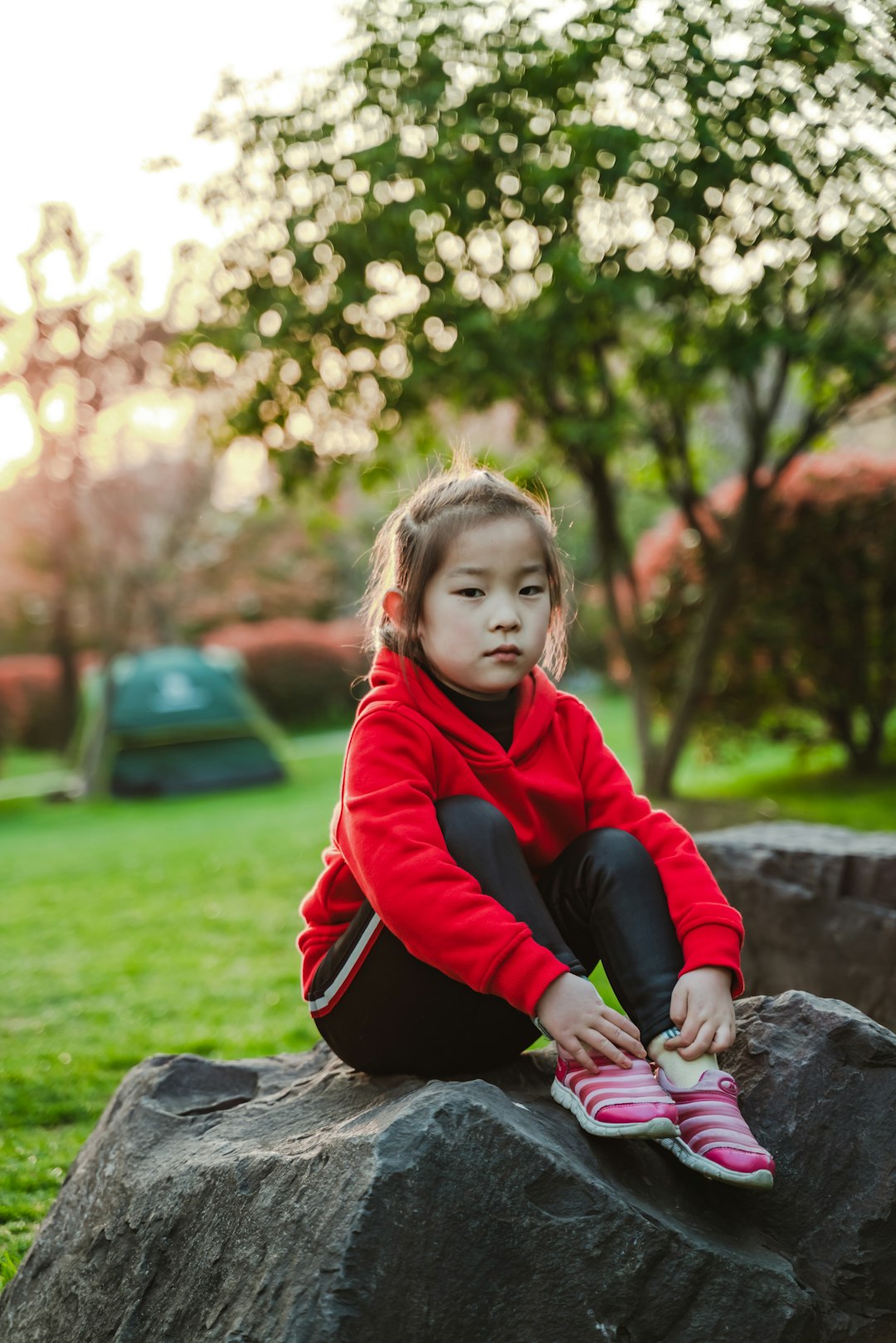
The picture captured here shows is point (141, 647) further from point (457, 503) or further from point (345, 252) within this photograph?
point (457, 503)

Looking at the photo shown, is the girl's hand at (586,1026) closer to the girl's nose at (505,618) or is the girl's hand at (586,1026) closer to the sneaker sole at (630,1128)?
the sneaker sole at (630,1128)

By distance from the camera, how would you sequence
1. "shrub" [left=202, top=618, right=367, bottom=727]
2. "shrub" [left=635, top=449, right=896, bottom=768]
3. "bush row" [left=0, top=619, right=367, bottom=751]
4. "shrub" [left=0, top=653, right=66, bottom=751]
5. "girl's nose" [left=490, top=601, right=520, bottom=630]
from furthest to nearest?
"shrub" [left=202, top=618, right=367, bottom=727] → "bush row" [left=0, top=619, right=367, bottom=751] → "shrub" [left=0, top=653, right=66, bottom=751] → "shrub" [left=635, top=449, right=896, bottom=768] → "girl's nose" [left=490, top=601, right=520, bottom=630]

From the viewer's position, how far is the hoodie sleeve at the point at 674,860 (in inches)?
73.7

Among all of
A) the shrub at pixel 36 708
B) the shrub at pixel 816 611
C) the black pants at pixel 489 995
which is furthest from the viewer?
the shrub at pixel 36 708

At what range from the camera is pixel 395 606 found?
2.17 m

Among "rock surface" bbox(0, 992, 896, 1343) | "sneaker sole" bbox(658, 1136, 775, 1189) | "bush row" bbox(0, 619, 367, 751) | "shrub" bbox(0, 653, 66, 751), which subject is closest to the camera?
"rock surface" bbox(0, 992, 896, 1343)

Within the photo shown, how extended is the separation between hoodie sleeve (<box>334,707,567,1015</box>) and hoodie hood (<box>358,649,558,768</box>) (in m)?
0.08

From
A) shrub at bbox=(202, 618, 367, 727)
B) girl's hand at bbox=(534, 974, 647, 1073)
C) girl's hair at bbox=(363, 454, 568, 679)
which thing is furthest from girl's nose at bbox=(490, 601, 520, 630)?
shrub at bbox=(202, 618, 367, 727)

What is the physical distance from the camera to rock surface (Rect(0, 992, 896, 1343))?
153cm

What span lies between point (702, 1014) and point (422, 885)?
1.49ft

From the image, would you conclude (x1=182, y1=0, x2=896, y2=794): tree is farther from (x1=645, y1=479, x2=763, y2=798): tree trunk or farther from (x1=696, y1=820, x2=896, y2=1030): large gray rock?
(x1=696, y1=820, x2=896, y2=1030): large gray rock

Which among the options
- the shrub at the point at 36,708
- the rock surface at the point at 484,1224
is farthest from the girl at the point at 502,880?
the shrub at the point at 36,708

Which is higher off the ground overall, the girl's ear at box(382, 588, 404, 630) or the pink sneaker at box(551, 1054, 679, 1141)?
the girl's ear at box(382, 588, 404, 630)

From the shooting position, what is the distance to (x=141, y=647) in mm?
20109
